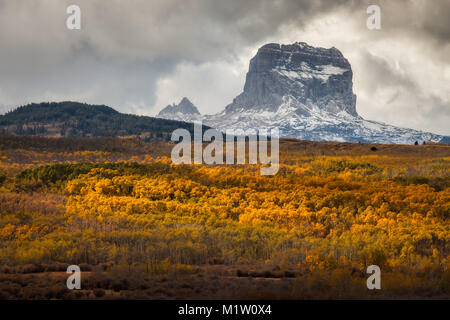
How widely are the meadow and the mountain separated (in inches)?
5230

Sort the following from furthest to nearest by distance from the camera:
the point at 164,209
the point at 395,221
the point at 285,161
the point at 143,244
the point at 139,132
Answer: the point at 139,132, the point at 285,161, the point at 164,209, the point at 395,221, the point at 143,244

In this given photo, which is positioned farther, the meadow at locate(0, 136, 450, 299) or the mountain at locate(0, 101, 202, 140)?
the mountain at locate(0, 101, 202, 140)

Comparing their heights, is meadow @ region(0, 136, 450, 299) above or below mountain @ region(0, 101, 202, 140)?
below

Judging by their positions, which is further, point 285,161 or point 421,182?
point 285,161

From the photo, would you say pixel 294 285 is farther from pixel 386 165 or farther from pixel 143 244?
pixel 386 165

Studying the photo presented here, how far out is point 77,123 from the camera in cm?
18150

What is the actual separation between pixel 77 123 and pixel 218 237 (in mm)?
183869

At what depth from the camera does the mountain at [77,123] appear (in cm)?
16688

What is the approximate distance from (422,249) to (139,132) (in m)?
152

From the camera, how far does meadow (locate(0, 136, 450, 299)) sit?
8758mm

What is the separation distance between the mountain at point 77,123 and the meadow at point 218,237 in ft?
436
